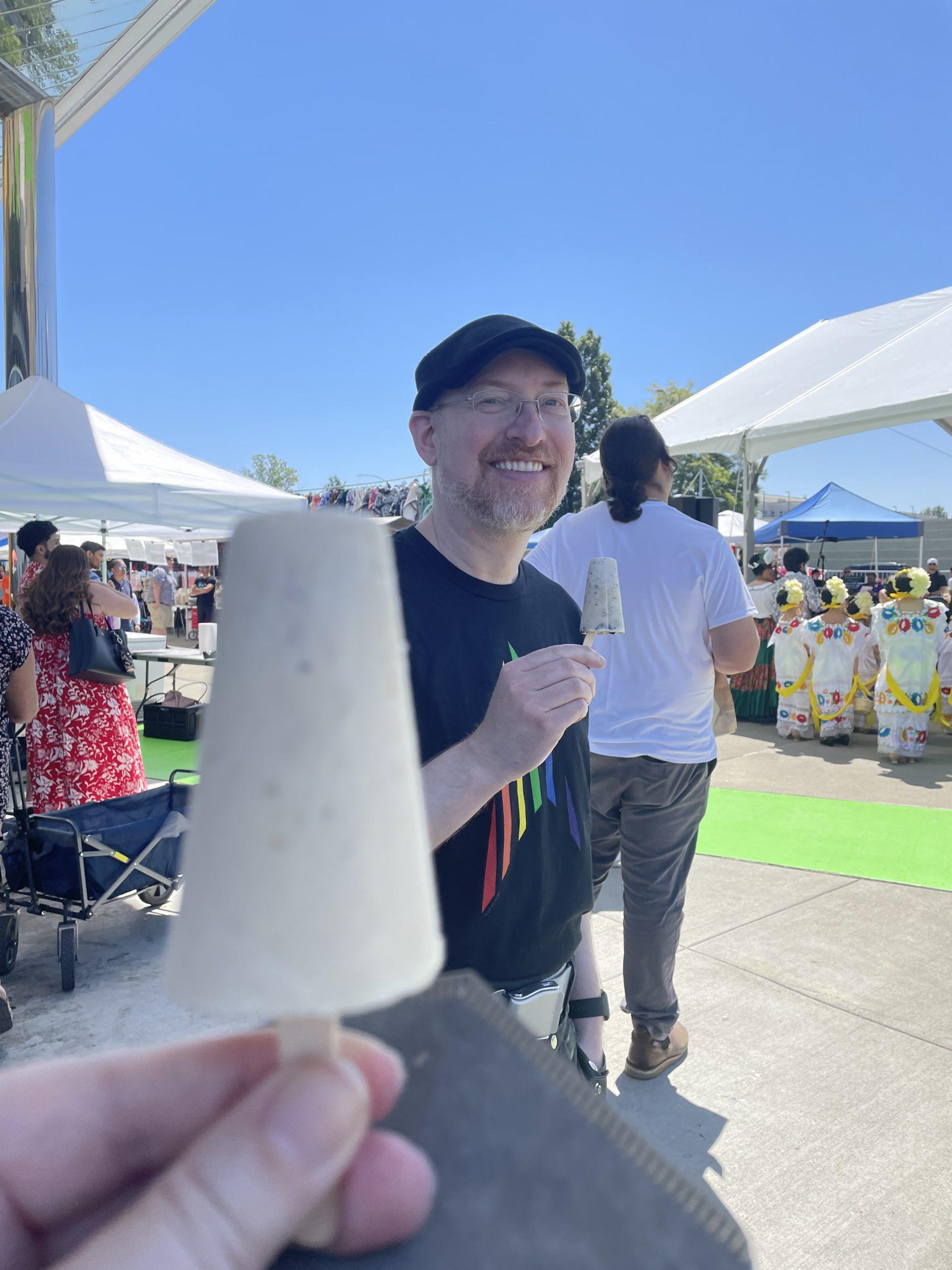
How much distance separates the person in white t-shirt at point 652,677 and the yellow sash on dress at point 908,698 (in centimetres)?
624

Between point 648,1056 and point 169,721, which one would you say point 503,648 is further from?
point 169,721

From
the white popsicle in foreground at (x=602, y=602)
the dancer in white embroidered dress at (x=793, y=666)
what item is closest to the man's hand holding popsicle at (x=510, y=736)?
the white popsicle in foreground at (x=602, y=602)

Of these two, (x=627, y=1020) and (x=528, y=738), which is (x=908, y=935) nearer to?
(x=627, y=1020)

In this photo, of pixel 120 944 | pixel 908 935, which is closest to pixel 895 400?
pixel 908 935

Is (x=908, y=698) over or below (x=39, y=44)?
below

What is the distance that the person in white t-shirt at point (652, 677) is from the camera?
296cm

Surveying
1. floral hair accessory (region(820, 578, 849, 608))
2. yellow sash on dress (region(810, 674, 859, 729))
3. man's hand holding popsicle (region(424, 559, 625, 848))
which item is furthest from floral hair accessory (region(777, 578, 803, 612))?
man's hand holding popsicle (region(424, 559, 625, 848))

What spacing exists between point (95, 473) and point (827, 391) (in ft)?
25.8

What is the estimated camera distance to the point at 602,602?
180cm

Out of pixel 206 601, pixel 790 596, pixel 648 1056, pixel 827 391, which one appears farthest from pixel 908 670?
pixel 206 601

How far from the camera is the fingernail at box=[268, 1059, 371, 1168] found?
0.48 meters

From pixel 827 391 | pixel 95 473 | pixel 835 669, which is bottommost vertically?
pixel 835 669

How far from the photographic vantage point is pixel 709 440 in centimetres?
1013

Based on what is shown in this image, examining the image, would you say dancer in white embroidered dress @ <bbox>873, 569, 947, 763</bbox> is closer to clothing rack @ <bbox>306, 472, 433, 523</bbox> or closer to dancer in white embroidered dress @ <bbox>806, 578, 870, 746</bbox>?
dancer in white embroidered dress @ <bbox>806, 578, 870, 746</bbox>
